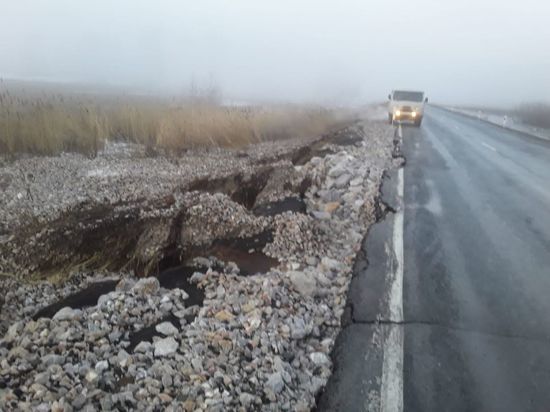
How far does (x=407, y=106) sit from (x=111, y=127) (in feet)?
61.4

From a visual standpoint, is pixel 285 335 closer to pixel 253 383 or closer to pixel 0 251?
pixel 253 383

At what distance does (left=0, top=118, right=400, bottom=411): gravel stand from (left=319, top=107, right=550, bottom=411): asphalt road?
0.97 feet

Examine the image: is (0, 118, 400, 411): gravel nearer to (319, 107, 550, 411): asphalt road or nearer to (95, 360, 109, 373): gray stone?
(95, 360, 109, 373): gray stone

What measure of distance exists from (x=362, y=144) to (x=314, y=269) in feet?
34.8

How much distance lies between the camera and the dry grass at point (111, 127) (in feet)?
35.7

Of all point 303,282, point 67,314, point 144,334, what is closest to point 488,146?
point 303,282

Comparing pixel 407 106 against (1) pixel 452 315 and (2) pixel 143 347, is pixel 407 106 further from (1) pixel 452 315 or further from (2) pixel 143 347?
(2) pixel 143 347

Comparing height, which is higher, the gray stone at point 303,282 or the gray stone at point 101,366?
the gray stone at point 303,282

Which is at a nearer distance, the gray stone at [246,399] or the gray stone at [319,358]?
the gray stone at [246,399]

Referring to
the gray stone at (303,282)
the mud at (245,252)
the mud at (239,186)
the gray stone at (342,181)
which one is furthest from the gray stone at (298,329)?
the gray stone at (342,181)

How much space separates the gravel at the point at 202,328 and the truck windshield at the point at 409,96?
21267 mm

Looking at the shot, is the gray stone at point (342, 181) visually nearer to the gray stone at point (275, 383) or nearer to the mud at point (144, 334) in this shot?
the mud at point (144, 334)

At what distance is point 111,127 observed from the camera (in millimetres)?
13125

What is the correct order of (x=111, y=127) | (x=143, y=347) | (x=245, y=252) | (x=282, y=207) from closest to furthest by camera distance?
1. (x=143, y=347)
2. (x=245, y=252)
3. (x=282, y=207)
4. (x=111, y=127)
